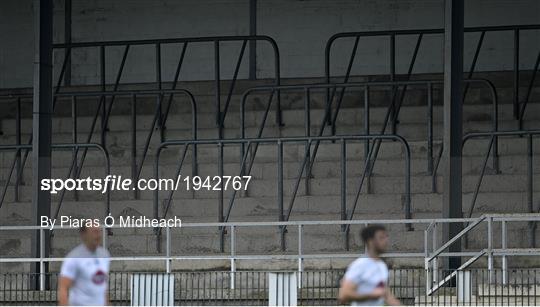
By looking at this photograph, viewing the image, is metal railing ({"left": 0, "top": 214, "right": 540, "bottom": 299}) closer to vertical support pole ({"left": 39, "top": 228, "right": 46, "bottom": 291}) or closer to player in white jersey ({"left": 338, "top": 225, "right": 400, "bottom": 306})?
vertical support pole ({"left": 39, "top": 228, "right": 46, "bottom": 291})

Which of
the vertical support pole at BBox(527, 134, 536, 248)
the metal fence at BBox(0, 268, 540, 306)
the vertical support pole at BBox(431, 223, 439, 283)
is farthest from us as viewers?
the vertical support pole at BBox(527, 134, 536, 248)

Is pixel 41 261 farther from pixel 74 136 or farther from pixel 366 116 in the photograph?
pixel 366 116

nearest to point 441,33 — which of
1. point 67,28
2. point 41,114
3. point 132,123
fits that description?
point 132,123

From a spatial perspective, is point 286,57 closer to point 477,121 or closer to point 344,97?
point 344,97

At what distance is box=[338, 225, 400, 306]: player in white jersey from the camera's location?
521 inches

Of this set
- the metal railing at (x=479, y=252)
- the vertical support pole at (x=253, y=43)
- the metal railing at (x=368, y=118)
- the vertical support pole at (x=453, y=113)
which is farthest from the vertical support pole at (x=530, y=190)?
the vertical support pole at (x=253, y=43)

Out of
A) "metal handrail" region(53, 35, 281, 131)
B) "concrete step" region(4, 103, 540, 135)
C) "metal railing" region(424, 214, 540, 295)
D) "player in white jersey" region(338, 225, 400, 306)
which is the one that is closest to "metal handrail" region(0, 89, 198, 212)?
"metal handrail" region(53, 35, 281, 131)

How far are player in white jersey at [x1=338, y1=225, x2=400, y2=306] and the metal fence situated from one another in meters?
6.90

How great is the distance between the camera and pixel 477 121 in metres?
26.1

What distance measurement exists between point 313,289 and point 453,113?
2846mm

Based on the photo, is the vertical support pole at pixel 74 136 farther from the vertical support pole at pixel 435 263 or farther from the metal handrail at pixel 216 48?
the vertical support pole at pixel 435 263

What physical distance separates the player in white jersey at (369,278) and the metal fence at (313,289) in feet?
22.6

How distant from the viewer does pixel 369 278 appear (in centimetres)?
1328

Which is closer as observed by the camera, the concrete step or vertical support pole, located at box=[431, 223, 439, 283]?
vertical support pole, located at box=[431, 223, 439, 283]
